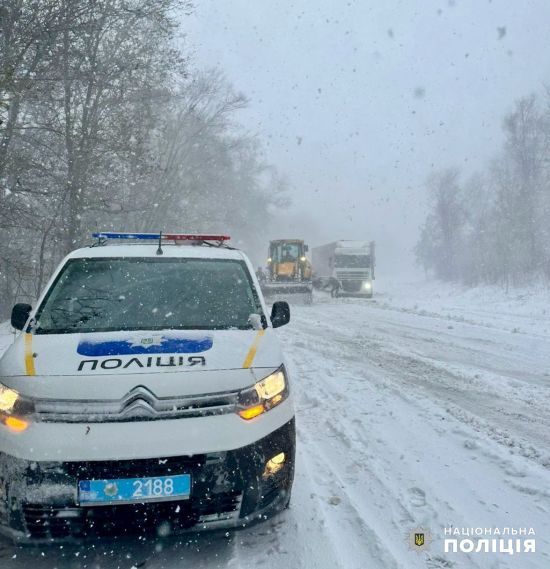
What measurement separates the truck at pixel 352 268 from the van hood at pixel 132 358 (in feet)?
82.4

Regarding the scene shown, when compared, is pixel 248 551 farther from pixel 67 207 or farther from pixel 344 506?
pixel 67 207

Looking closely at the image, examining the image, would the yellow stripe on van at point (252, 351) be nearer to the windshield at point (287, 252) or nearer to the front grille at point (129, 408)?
the front grille at point (129, 408)

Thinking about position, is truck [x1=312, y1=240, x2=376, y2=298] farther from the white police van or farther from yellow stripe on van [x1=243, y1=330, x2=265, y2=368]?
the white police van

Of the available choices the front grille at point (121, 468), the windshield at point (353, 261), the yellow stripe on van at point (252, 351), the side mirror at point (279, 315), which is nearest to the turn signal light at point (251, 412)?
the yellow stripe on van at point (252, 351)

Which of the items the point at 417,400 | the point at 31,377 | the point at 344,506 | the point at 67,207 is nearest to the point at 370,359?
A: the point at 417,400

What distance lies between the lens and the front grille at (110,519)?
234cm

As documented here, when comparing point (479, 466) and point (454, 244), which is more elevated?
point (454, 244)

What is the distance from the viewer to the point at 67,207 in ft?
49.1

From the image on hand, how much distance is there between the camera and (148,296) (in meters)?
A: 3.75

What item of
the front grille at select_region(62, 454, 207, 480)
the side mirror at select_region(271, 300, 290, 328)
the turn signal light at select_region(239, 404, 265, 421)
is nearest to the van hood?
the turn signal light at select_region(239, 404, 265, 421)

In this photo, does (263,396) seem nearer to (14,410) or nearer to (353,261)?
(14,410)

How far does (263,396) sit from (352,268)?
87.6 feet

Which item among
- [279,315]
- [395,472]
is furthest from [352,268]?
[395,472]

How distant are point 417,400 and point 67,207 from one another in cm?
1292
